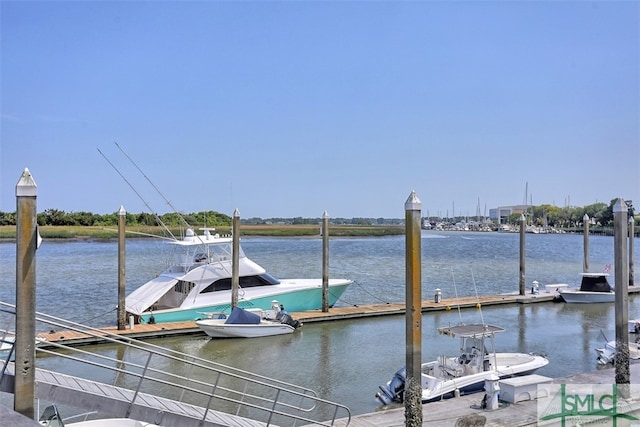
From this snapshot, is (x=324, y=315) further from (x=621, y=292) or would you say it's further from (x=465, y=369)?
(x=621, y=292)

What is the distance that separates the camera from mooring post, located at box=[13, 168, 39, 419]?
6473 millimetres

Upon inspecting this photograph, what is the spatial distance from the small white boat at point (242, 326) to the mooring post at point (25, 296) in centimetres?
1269

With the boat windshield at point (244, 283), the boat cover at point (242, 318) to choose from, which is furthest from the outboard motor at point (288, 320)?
the boat windshield at point (244, 283)

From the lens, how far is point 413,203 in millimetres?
9594

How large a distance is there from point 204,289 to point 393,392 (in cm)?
1131

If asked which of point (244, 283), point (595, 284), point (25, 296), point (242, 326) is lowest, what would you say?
point (242, 326)

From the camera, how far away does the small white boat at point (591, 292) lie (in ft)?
89.9

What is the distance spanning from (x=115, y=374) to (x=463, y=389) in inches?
377

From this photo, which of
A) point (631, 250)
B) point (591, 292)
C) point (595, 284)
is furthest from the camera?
point (631, 250)

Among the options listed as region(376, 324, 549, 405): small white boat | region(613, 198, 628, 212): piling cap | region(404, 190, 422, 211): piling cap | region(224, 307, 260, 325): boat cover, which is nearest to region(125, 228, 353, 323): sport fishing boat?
region(224, 307, 260, 325): boat cover

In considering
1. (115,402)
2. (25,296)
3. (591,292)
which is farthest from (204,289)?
(591,292)

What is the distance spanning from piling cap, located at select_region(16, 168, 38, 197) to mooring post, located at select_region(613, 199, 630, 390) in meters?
11.0

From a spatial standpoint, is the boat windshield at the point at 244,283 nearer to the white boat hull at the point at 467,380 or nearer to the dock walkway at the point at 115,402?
the white boat hull at the point at 467,380

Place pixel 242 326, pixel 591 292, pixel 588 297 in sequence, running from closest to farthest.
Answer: pixel 242 326
pixel 588 297
pixel 591 292
